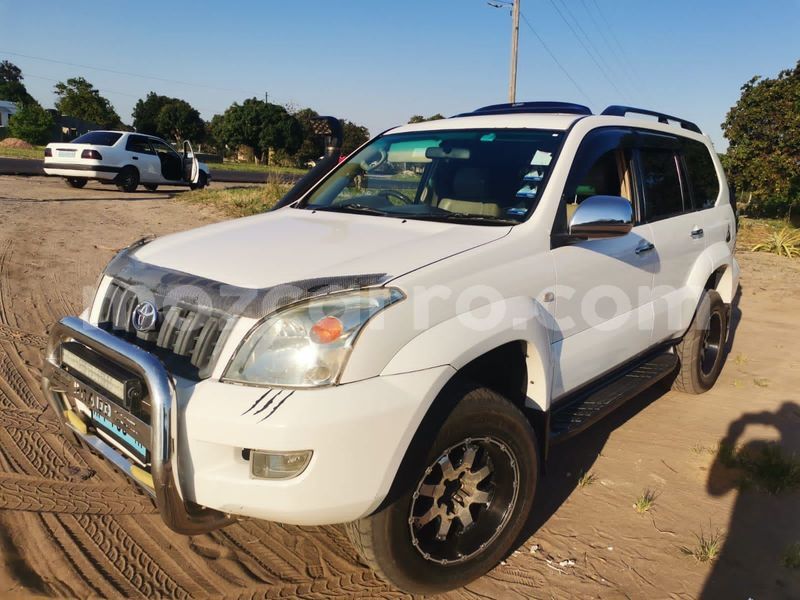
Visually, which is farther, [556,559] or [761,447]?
[761,447]

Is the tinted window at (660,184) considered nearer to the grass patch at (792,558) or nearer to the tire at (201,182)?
the grass patch at (792,558)

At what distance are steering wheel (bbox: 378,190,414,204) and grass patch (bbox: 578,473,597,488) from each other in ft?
5.88

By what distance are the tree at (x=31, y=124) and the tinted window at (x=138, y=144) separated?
3367 centimetres

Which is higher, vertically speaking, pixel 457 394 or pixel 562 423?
pixel 457 394

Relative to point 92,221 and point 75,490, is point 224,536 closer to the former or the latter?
point 75,490

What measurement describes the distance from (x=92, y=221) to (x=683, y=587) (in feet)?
34.7

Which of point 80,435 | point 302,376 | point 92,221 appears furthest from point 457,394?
point 92,221

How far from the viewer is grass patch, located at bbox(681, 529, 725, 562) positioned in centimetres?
287

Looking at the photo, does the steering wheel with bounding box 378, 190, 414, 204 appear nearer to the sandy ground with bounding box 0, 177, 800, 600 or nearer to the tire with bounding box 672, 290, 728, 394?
the sandy ground with bounding box 0, 177, 800, 600

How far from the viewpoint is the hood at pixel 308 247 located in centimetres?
241

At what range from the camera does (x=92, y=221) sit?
10742mm

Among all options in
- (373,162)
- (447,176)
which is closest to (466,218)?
(447,176)

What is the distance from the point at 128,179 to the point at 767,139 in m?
16.8

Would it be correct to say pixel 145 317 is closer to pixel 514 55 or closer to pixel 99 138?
pixel 99 138
